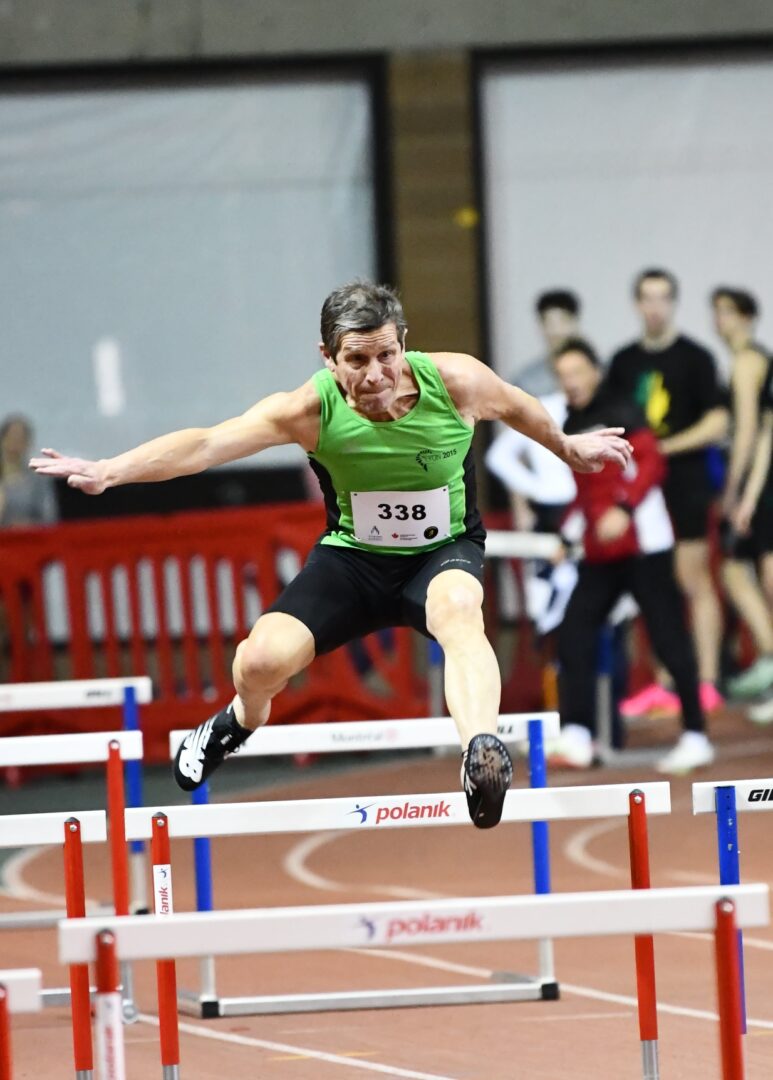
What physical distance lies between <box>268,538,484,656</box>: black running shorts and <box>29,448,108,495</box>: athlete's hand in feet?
2.47

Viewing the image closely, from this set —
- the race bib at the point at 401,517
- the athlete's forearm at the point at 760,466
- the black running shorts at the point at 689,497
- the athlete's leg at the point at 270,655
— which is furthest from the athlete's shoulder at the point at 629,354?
the athlete's leg at the point at 270,655

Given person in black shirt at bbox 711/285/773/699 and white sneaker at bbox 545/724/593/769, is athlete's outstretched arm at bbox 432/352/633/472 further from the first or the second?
person in black shirt at bbox 711/285/773/699

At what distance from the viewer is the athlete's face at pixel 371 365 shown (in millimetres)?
5352

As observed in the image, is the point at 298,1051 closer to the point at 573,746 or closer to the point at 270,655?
the point at 270,655

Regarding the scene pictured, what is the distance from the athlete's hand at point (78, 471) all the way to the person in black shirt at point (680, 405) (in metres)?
6.30

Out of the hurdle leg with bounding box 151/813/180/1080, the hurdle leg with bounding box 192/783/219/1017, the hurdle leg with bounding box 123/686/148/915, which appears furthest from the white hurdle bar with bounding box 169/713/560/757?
the hurdle leg with bounding box 151/813/180/1080

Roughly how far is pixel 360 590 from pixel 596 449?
2.68 ft

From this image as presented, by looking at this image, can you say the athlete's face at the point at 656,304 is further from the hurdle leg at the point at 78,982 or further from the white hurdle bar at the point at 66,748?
the hurdle leg at the point at 78,982

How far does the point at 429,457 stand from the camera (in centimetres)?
564

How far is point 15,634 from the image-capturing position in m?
11.4

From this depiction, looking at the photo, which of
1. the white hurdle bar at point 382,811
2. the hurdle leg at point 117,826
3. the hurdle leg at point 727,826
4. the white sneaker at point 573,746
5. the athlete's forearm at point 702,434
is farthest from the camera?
the athlete's forearm at point 702,434

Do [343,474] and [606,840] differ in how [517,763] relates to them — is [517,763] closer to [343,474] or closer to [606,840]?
[606,840]

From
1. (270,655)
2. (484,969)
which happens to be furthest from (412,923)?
(484,969)

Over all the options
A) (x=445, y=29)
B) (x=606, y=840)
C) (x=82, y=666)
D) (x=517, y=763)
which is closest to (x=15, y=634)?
(x=82, y=666)
